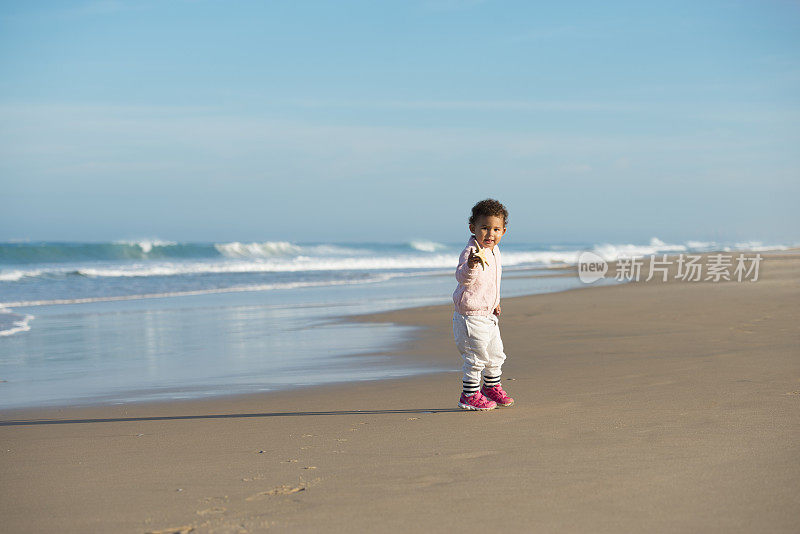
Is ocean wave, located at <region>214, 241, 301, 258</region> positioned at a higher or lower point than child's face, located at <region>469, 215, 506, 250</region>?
lower

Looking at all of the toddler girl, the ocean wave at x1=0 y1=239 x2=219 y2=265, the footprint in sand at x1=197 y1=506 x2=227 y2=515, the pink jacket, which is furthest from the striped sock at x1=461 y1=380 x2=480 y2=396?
the ocean wave at x1=0 y1=239 x2=219 y2=265

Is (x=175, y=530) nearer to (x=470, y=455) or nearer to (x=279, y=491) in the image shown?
(x=279, y=491)

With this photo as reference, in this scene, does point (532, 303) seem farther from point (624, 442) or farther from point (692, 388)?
point (624, 442)

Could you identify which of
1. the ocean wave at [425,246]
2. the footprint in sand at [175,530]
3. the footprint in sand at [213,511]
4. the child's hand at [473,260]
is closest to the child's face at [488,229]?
the child's hand at [473,260]

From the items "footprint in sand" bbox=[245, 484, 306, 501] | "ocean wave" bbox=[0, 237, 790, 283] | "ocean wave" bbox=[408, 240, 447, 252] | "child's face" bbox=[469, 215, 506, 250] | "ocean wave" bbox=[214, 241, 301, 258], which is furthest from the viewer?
"ocean wave" bbox=[408, 240, 447, 252]

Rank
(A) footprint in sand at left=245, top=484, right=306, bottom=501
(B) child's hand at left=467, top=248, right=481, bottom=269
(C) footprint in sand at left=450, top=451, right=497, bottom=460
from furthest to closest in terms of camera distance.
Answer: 1. (B) child's hand at left=467, top=248, right=481, bottom=269
2. (C) footprint in sand at left=450, top=451, right=497, bottom=460
3. (A) footprint in sand at left=245, top=484, right=306, bottom=501

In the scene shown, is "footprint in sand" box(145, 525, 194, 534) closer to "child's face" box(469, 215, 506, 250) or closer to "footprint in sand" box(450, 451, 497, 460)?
"footprint in sand" box(450, 451, 497, 460)

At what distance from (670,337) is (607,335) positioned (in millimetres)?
794

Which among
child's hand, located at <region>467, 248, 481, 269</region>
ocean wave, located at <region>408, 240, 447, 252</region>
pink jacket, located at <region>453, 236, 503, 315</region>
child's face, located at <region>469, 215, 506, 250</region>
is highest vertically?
child's face, located at <region>469, 215, 506, 250</region>

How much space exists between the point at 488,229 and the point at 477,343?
77 cm

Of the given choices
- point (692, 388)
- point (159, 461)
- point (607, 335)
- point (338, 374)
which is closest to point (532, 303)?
point (607, 335)

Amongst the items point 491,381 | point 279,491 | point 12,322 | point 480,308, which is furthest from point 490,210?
point 12,322

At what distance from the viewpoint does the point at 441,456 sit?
368 centimetres

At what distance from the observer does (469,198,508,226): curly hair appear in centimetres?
507
